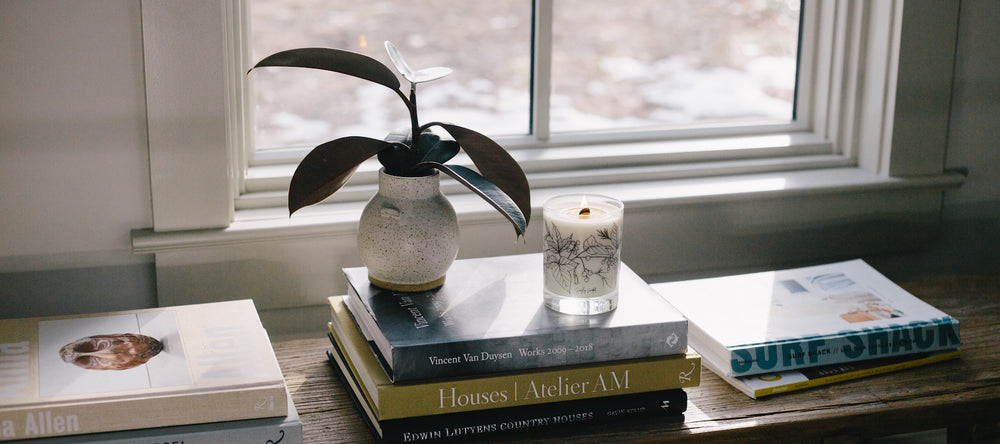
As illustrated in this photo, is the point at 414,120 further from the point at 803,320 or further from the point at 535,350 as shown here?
the point at 803,320

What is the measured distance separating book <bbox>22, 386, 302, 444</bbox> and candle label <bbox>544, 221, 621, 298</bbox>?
1.03ft

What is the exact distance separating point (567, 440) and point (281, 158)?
25.1 inches

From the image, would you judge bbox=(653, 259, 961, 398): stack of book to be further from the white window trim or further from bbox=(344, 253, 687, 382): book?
the white window trim

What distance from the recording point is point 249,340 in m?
1.01

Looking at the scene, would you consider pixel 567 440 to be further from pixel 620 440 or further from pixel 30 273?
pixel 30 273

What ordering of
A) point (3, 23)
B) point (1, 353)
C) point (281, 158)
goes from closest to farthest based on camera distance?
point (1, 353)
point (3, 23)
point (281, 158)

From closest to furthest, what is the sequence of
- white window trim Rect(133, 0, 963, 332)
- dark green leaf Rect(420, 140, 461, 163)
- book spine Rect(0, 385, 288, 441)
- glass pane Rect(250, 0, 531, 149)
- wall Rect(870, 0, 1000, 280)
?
book spine Rect(0, 385, 288, 441) < dark green leaf Rect(420, 140, 461, 163) < white window trim Rect(133, 0, 963, 332) < glass pane Rect(250, 0, 531, 149) < wall Rect(870, 0, 1000, 280)

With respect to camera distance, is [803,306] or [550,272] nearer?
[550,272]

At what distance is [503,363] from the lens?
3.22ft

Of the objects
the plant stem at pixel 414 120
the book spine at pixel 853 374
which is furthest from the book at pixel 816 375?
the plant stem at pixel 414 120

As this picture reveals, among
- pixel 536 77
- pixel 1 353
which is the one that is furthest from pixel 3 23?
pixel 536 77

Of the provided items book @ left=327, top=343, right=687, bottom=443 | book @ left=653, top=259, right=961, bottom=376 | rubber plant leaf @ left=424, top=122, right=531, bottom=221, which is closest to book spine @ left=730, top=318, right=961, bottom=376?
book @ left=653, top=259, right=961, bottom=376

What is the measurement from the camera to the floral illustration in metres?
1.02

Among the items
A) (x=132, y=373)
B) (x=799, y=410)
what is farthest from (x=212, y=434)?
(x=799, y=410)
